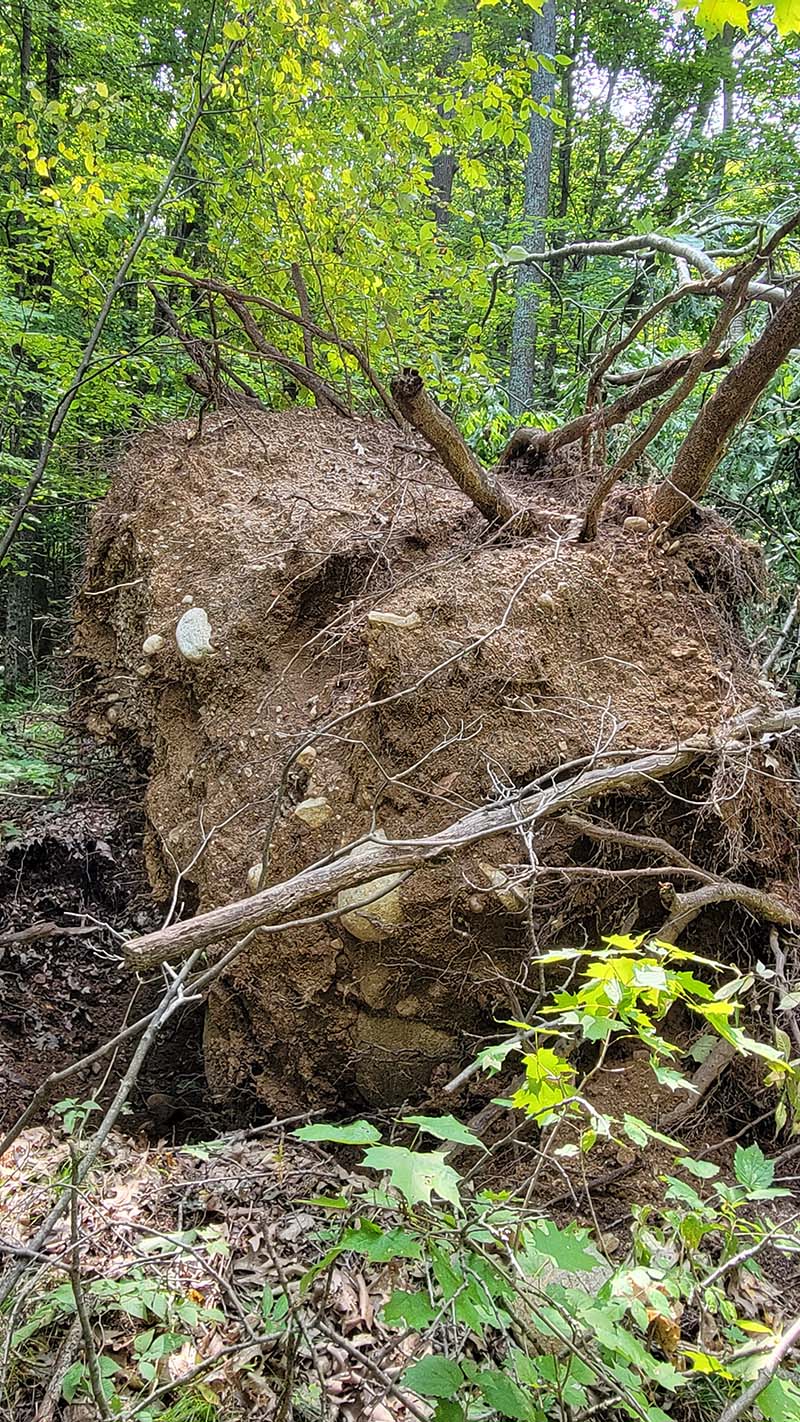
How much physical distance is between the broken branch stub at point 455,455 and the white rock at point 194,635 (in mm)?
1245

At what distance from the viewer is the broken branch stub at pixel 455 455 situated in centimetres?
250

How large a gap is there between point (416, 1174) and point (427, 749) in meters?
1.55

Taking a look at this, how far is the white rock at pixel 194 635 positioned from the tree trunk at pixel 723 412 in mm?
1992

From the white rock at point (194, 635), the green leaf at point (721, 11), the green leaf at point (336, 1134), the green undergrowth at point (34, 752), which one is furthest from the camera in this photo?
the green undergrowth at point (34, 752)

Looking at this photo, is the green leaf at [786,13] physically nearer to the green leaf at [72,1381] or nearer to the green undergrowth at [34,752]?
the green leaf at [72,1381]

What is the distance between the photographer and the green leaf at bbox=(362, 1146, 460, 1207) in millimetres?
1167

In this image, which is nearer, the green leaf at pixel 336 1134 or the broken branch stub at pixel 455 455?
the green leaf at pixel 336 1134

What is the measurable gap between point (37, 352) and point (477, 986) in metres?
7.33

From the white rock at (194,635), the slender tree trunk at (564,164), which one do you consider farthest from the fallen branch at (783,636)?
the slender tree trunk at (564,164)

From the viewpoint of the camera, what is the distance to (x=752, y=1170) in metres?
1.66

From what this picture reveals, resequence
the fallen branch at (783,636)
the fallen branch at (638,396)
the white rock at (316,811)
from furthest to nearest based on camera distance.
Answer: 1. the fallen branch at (783,636)
2. the fallen branch at (638,396)
3. the white rock at (316,811)

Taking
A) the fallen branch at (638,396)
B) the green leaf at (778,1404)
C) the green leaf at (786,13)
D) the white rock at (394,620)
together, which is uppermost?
the green leaf at (786,13)

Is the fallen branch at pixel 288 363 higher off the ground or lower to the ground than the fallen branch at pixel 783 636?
higher

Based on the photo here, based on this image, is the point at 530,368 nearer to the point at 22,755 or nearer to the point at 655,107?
the point at 655,107
